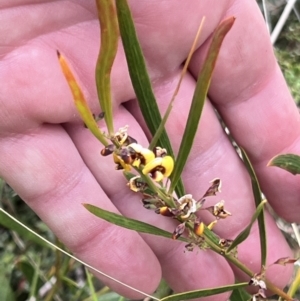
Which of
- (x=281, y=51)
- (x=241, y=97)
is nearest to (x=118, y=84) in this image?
(x=241, y=97)

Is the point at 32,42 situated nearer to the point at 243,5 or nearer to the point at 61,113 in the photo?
the point at 61,113

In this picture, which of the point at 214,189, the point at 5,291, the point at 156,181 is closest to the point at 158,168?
the point at 156,181

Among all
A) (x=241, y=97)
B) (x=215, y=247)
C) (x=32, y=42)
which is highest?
(x=32, y=42)

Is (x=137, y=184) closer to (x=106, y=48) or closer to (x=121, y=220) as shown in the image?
(x=121, y=220)

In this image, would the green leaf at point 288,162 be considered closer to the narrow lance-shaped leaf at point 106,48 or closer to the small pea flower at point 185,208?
the small pea flower at point 185,208

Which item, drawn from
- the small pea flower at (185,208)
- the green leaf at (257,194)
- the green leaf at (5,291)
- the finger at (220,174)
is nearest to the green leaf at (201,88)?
the small pea flower at (185,208)
